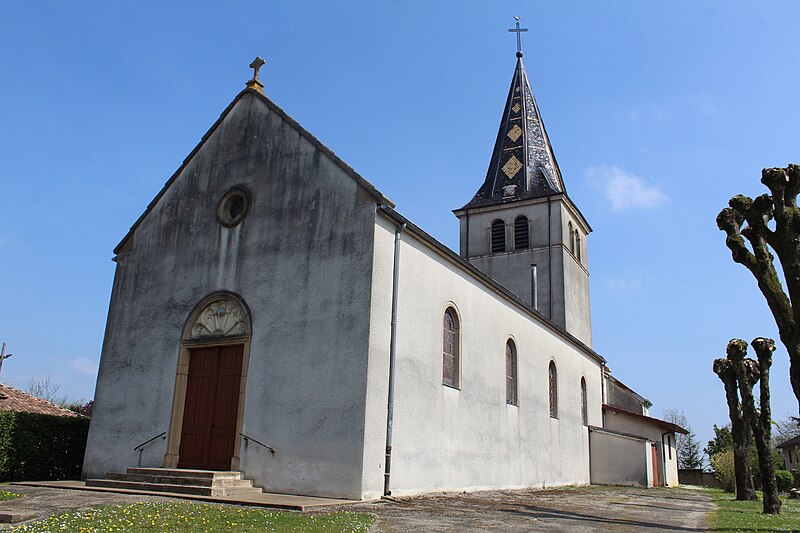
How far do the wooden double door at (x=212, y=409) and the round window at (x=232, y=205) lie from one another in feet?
10.7

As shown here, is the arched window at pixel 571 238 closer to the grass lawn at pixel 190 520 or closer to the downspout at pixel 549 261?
the downspout at pixel 549 261

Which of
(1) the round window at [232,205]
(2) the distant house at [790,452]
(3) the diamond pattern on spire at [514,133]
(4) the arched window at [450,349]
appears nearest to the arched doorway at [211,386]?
(1) the round window at [232,205]

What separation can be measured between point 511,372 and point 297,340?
876 centimetres

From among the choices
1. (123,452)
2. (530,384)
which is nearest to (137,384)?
(123,452)

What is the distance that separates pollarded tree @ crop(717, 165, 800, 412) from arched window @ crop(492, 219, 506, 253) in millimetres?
19630

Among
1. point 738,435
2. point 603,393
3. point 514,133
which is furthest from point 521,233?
point 738,435

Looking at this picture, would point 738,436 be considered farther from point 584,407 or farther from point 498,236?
point 498,236

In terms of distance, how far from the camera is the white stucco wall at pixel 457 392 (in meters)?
14.1

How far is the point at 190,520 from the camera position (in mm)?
9000

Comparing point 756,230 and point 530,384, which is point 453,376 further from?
point 756,230

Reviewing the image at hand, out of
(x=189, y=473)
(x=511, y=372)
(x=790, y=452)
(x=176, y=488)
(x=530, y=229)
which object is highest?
(x=530, y=229)

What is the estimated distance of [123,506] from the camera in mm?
10469

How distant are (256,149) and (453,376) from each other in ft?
25.2

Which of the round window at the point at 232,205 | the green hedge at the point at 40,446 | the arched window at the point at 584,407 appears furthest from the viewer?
the arched window at the point at 584,407
